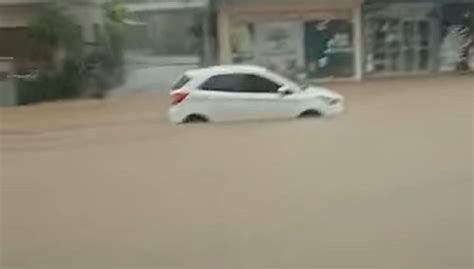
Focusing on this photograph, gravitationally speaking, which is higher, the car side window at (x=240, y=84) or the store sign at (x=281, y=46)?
the store sign at (x=281, y=46)

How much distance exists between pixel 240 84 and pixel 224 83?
1.5 inches

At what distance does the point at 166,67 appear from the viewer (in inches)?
97.1

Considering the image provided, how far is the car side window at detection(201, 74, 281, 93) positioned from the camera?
2.43 metres

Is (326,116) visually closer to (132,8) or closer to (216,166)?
(216,166)

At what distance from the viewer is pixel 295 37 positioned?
2469 mm

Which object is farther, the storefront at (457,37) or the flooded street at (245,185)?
the storefront at (457,37)

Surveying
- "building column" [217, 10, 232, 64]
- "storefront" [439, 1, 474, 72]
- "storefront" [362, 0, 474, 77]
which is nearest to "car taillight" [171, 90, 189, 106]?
"building column" [217, 10, 232, 64]

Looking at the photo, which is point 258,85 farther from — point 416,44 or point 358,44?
point 416,44

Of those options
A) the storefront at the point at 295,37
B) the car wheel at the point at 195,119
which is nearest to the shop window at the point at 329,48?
the storefront at the point at 295,37

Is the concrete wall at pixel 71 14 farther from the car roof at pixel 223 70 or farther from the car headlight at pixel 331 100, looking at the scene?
the car headlight at pixel 331 100

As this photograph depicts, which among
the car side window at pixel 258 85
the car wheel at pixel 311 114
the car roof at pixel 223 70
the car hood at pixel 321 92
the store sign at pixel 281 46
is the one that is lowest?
the car wheel at pixel 311 114

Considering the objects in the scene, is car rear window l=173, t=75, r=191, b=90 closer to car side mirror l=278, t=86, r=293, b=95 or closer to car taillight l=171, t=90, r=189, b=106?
car taillight l=171, t=90, r=189, b=106

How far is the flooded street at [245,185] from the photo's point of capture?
236 cm

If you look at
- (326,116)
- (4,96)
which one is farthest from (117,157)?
(326,116)
